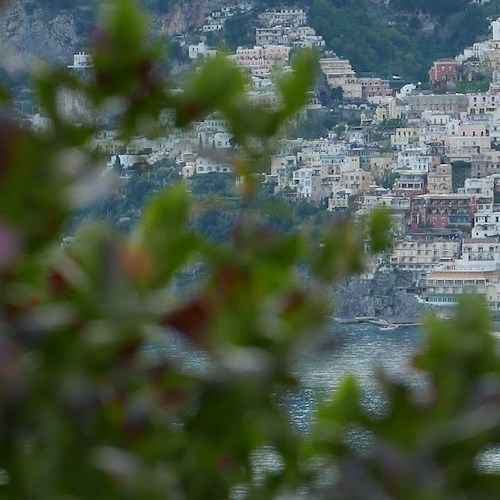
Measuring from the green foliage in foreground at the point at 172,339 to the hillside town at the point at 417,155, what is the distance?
393 inches

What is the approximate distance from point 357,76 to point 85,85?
71.9 feet

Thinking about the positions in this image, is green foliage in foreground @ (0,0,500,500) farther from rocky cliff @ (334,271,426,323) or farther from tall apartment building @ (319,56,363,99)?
tall apartment building @ (319,56,363,99)

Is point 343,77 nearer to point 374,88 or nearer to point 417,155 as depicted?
point 374,88

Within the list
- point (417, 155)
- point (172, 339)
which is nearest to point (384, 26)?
point (417, 155)

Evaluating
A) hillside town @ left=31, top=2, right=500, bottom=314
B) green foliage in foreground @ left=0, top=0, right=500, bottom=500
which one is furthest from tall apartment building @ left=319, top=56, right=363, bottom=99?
green foliage in foreground @ left=0, top=0, right=500, bottom=500

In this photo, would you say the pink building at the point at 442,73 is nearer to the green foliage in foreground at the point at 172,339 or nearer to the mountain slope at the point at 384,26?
the mountain slope at the point at 384,26

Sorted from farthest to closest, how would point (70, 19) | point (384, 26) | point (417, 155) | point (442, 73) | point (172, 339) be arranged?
point (384, 26)
point (442, 73)
point (70, 19)
point (417, 155)
point (172, 339)

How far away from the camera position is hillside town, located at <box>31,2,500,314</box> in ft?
47.8

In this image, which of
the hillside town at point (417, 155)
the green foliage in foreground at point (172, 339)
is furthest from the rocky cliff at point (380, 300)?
the green foliage in foreground at point (172, 339)

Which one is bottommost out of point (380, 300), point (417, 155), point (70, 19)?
point (380, 300)

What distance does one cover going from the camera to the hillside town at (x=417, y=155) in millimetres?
14568

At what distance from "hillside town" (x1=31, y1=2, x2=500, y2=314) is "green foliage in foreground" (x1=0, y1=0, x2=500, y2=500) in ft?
32.8

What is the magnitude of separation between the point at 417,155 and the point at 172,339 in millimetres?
17166

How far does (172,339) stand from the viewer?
0.47 meters
